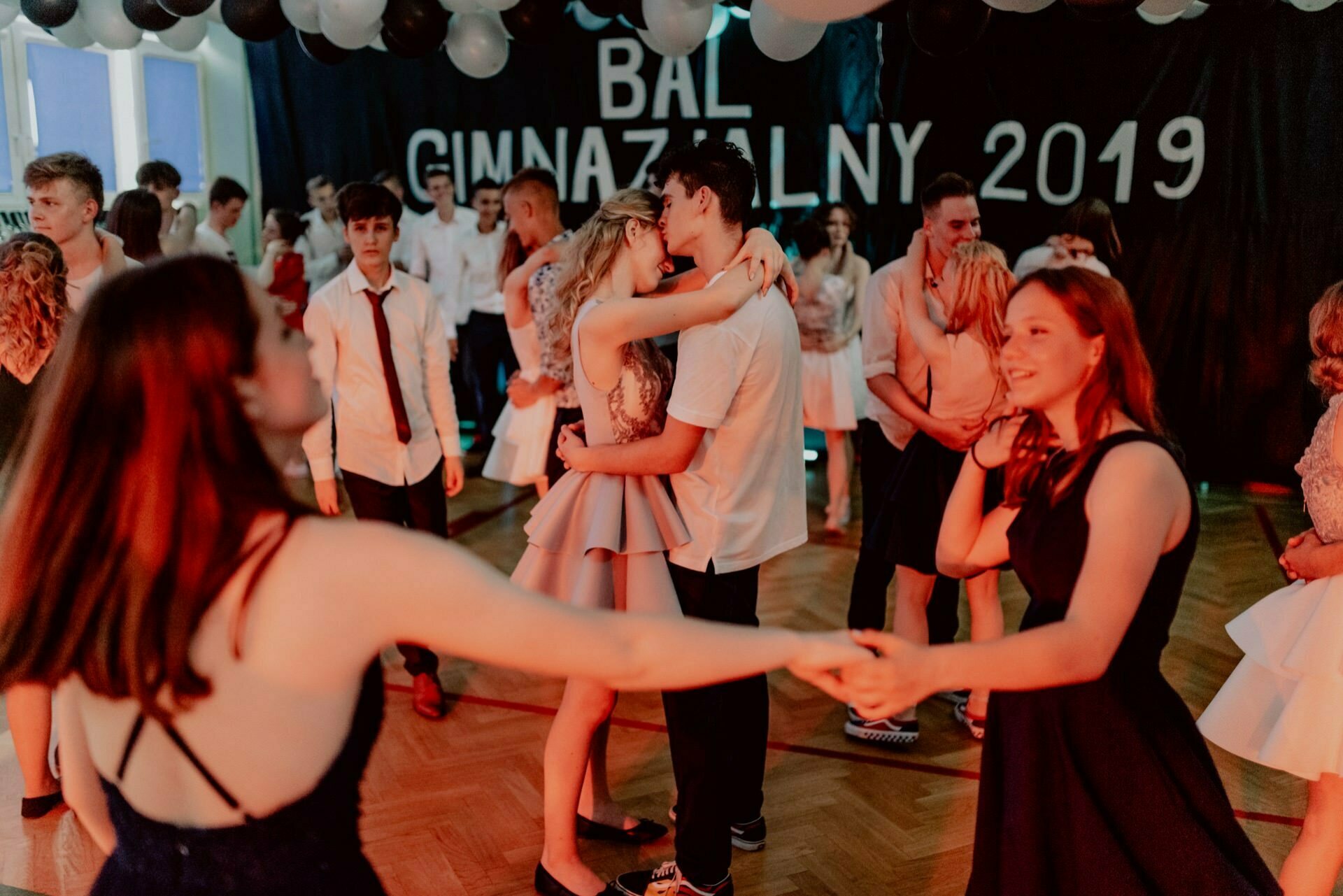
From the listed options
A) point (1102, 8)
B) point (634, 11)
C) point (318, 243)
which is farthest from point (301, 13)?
point (1102, 8)

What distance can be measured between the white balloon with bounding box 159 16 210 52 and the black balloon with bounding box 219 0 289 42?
79 centimetres

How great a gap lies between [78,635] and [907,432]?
278 cm

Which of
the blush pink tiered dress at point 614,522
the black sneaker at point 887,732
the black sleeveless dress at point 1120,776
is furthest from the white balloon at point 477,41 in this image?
the black sleeveless dress at point 1120,776

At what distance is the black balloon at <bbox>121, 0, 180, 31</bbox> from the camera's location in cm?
551

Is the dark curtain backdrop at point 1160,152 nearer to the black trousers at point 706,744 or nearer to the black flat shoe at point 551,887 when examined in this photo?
the black trousers at point 706,744

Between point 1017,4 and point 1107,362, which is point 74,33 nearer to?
point 1017,4

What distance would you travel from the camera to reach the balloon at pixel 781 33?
5.09m

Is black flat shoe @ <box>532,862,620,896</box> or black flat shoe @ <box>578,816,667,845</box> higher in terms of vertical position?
black flat shoe @ <box>532,862,620,896</box>

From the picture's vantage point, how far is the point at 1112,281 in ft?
5.56

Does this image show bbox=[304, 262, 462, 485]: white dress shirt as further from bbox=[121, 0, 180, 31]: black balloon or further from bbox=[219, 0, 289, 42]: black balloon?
bbox=[121, 0, 180, 31]: black balloon

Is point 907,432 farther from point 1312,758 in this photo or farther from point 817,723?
point 1312,758

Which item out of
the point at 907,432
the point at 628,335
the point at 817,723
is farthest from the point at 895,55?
the point at 628,335

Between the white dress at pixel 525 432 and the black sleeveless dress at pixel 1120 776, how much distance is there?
274cm

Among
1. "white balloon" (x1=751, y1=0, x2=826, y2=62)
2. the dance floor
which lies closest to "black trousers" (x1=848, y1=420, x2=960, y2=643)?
Answer: the dance floor
